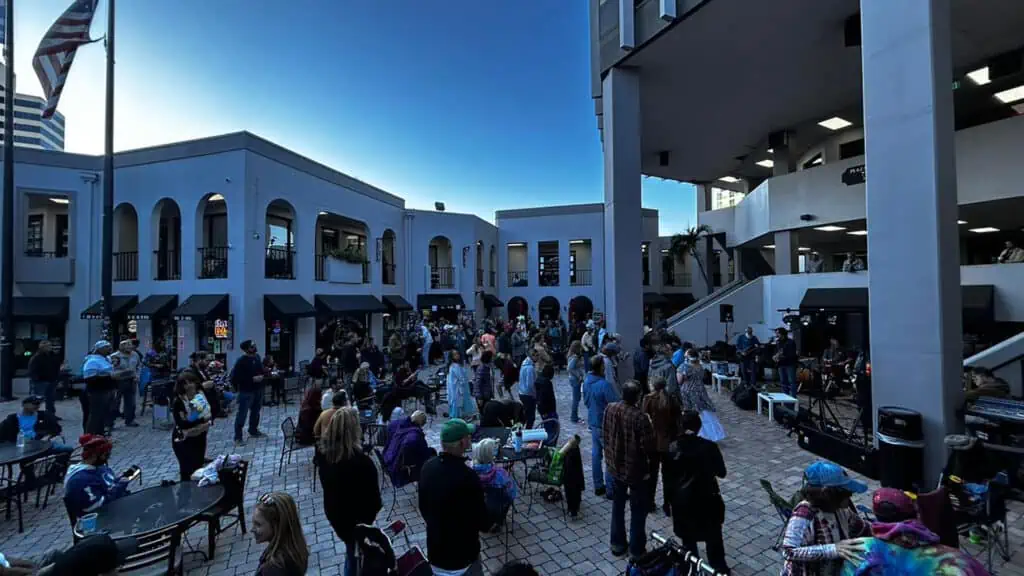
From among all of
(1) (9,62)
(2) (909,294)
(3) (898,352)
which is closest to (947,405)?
(3) (898,352)

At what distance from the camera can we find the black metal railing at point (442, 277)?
2388 centimetres

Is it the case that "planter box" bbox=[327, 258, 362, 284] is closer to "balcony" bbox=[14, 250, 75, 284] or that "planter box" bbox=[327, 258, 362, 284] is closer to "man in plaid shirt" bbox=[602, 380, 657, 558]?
"balcony" bbox=[14, 250, 75, 284]

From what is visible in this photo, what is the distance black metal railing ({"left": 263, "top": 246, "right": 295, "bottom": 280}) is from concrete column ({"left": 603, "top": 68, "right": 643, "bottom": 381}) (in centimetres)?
1068

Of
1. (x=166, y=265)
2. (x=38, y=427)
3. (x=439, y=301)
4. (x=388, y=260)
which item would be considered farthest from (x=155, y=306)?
(x=439, y=301)

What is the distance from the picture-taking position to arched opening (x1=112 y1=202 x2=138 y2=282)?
14617 mm

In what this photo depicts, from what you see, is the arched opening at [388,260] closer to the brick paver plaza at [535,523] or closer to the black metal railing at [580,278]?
the black metal railing at [580,278]

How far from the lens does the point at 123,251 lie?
15.0m

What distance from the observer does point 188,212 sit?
44.4 feet

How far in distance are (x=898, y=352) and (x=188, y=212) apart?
17.3 m

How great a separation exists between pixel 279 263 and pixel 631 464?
1461 cm

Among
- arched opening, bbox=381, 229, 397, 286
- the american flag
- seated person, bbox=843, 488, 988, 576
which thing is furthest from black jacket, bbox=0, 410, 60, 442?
arched opening, bbox=381, 229, 397, 286

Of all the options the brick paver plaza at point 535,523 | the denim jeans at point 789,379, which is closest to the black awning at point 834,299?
the denim jeans at point 789,379

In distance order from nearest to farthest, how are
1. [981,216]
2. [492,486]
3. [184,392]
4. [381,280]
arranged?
1. [492,486]
2. [184,392]
3. [981,216]
4. [381,280]

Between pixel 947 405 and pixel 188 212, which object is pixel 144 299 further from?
pixel 947 405
